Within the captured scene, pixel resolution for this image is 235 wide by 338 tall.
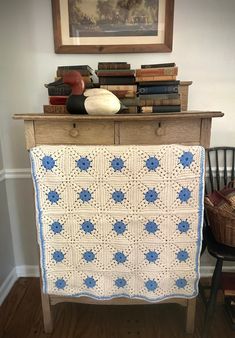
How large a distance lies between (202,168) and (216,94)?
68 centimetres

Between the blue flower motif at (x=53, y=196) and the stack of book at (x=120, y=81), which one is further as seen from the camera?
the stack of book at (x=120, y=81)

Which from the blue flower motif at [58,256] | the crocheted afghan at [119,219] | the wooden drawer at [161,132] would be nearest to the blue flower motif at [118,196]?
the crocheted afghan at [119,219]

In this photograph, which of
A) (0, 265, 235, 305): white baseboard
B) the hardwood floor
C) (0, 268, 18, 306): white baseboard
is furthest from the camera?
(0, 265, 235, 305): white baseboard

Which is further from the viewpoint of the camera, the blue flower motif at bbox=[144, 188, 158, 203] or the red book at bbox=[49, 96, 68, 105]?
the red book at bbox=[49, 96, 68, 105]

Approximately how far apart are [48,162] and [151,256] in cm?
66

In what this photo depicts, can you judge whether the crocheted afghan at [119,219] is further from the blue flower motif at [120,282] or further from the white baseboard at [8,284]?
the white baseboard at [8,284]

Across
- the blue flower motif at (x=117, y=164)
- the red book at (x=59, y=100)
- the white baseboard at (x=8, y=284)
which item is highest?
the red book at (x=59, y=100)

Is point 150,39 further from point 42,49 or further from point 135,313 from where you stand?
point 135,313

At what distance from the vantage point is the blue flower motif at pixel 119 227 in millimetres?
1196

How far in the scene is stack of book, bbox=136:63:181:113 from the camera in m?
1.22

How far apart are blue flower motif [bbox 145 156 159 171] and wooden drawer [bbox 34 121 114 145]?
193 millimetres

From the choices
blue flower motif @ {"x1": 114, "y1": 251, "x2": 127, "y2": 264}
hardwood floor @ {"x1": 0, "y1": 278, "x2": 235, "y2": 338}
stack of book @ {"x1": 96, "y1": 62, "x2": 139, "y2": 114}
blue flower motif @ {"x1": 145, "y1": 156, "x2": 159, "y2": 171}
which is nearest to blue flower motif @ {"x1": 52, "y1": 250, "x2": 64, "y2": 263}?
blue flower motif @ {"x1": 114, "y1": 251, "x2": 127, "y2": 264}

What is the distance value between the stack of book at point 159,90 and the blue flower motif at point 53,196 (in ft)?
1.84

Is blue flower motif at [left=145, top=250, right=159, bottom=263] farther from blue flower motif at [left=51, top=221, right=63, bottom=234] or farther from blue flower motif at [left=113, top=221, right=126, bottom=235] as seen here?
blue flower motif at [left=51, top=221, right=63, bottom=234]
